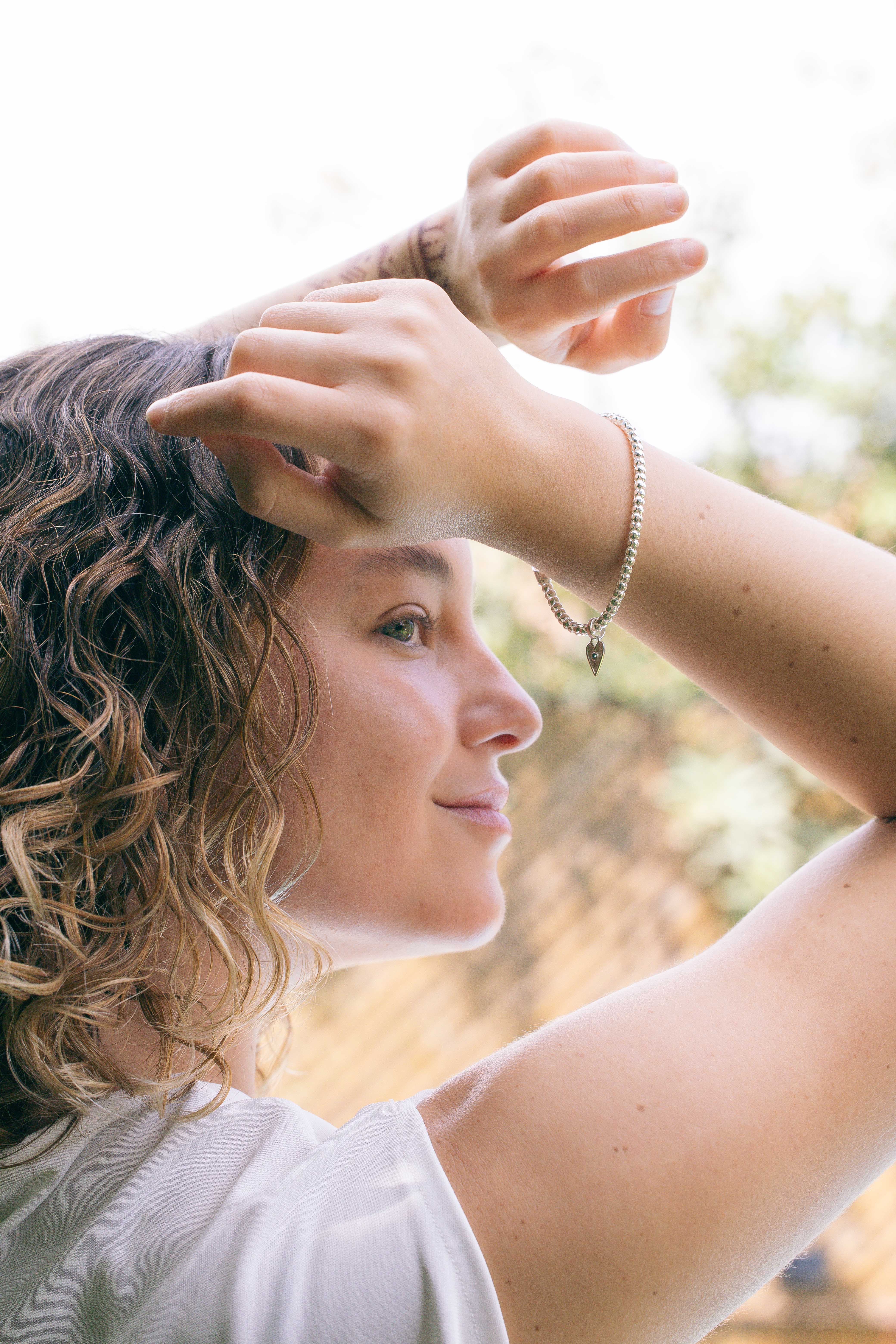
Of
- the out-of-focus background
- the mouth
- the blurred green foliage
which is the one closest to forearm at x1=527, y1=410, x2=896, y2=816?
the mouth

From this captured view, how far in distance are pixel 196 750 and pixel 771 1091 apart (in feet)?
2.12

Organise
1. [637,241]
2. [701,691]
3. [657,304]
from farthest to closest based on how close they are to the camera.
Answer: [701,691] → [637,241] → [657,304]

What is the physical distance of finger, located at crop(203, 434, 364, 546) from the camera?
757 millimetres

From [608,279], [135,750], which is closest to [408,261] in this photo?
[608,279]

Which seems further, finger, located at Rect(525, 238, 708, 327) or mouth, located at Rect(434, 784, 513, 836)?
mouth, located at Rect(434, 784, 513, 836)

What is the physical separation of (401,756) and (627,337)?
56 cm

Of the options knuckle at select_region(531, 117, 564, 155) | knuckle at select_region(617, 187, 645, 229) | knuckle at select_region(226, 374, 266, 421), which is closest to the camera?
knuckle at select_region(226, 374, 266, 421)

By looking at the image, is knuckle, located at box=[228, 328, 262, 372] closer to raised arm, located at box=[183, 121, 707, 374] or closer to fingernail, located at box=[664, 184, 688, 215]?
raised arm, located at box=[183, 121, 707, 374]

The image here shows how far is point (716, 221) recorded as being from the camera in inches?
191

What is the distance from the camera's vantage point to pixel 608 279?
97cm

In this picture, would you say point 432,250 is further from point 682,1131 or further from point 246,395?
point 682,1131

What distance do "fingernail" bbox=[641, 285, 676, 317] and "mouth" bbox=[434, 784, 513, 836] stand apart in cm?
58

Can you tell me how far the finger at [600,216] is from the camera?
918mm

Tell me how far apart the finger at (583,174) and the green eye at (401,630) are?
47 cm
